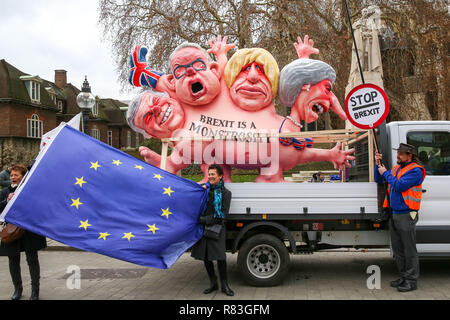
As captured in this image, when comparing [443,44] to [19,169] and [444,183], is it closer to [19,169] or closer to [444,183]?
[444,183]

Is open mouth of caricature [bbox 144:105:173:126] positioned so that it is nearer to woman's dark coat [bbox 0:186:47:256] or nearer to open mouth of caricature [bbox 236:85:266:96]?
open mouth of caricature [bbox 236:85:266:96]

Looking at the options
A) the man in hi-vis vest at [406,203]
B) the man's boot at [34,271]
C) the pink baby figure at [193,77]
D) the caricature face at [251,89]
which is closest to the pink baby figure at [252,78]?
the caricature face at [251,89]

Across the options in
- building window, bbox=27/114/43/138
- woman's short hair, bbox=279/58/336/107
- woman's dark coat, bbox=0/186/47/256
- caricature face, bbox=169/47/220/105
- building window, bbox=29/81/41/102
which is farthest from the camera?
building window, bbox=29/81/41/102

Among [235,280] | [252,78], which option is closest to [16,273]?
[235,280]

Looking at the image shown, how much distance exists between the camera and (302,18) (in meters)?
19.9

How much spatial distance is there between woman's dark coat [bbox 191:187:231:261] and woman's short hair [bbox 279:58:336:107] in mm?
2411

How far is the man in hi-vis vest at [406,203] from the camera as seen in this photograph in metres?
5.62

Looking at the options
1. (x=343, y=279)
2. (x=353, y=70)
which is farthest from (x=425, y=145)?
(x=353, y=70)

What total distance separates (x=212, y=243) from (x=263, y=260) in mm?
877

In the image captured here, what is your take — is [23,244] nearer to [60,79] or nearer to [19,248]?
[19,248]

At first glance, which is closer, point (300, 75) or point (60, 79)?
point (300, 75)

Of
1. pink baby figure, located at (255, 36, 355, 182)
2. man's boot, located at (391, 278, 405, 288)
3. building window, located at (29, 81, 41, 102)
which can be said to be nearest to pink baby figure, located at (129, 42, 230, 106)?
pink baby figure, located at (255, 36, 355, 182)

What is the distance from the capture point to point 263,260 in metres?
6.10

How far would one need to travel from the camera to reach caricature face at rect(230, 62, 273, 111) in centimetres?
722
